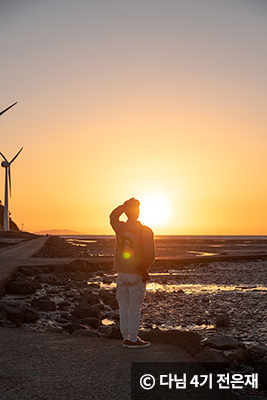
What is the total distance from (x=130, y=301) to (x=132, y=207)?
4.98 feet

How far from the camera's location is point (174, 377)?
464 centimetres

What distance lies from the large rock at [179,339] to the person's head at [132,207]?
2221 mm

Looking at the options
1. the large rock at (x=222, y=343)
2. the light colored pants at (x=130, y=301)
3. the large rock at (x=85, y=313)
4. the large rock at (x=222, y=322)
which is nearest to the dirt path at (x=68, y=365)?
the light colored pants at (x=130, y=301)

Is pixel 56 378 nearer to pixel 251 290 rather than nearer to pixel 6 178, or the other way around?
pixel 251 290

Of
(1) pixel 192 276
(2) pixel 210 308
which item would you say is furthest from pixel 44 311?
(1) pixel 192 276

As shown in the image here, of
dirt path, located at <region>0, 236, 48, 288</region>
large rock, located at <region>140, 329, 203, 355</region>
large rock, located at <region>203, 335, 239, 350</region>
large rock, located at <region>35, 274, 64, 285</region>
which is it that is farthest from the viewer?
large rock, located at <region>35, 274, 64, 285</region>

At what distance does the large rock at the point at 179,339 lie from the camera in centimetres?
631

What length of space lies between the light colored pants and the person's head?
95 cm

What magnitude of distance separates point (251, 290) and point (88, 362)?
12270 millimetres

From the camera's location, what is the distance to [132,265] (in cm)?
602

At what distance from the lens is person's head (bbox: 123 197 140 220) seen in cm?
607

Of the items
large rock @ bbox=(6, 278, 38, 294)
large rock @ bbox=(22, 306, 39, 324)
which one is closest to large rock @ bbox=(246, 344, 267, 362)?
large rock @ bbox=(22, 306, 39, 324)

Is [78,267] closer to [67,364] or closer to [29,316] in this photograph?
[29,316]

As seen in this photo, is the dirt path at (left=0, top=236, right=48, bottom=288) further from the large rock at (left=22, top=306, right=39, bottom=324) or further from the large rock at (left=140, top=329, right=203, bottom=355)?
the large rock at (left=140, top=329, right=203, bottom=355)
